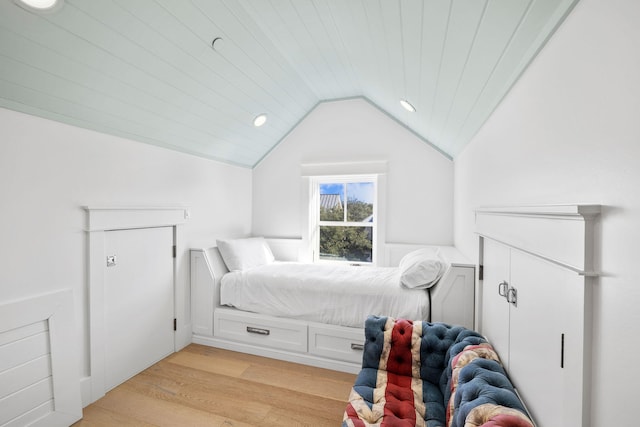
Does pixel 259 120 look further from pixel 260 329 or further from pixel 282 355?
pixel 282 355

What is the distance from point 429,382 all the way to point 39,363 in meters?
2.29

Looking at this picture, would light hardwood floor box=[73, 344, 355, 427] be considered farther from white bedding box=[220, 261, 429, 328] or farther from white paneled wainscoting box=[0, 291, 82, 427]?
white bedding box=[220, 261, 429, 328]

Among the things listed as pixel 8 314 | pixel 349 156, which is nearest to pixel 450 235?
pixel 349 156

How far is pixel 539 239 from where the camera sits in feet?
3.14

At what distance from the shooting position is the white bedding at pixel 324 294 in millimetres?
2293

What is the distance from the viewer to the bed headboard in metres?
0.72

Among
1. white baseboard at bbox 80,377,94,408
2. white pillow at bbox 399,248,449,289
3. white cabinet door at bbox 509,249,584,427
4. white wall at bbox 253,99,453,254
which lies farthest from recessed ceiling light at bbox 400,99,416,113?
white baseboard at bbox 80,377,94,408

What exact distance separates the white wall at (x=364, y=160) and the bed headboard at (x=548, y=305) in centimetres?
188

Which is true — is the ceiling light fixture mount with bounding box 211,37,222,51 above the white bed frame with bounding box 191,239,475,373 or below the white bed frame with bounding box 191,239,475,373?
above

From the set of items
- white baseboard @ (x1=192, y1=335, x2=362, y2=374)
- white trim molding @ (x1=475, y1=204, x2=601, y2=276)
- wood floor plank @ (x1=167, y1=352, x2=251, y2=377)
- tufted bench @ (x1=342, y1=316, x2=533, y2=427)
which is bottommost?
wood floor plank @ (x1=167, y1=352, x2=251, y2=377)

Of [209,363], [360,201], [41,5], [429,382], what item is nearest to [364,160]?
[360,201]

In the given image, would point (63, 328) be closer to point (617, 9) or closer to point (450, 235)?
point (617, 9)

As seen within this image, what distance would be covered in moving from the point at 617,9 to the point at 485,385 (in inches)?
48.3

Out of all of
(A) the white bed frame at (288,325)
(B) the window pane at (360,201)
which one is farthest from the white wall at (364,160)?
(A) the white bed frame at (288,325)
